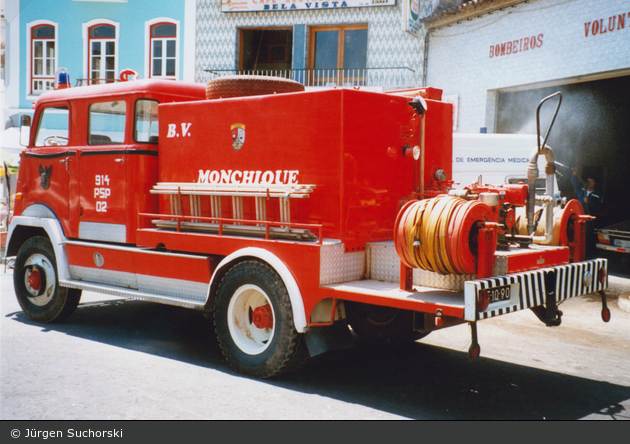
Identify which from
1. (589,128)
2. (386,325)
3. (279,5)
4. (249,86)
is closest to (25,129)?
(249,86)

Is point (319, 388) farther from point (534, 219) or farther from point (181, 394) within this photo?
point (534, 219)

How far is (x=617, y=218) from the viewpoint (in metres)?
17.2

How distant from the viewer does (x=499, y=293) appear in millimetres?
4270

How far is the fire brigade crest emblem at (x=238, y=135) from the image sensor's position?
578cm

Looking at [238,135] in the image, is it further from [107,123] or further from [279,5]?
[279,5]

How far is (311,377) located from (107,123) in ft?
12.4

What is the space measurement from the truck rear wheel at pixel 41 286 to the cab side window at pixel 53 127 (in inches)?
48.2

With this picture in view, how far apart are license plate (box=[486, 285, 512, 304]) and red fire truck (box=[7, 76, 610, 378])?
0.01 meters

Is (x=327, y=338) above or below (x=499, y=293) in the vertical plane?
below

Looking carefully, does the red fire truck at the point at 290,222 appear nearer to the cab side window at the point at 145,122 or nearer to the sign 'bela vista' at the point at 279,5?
the cab side window at the point at 145,122

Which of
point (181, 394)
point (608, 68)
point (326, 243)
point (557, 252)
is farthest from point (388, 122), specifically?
point (608, 68)

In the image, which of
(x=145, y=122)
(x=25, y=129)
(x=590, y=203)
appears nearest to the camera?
(x=145, y=122)

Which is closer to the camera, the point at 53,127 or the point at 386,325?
the point at 386,325

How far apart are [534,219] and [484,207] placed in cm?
150
